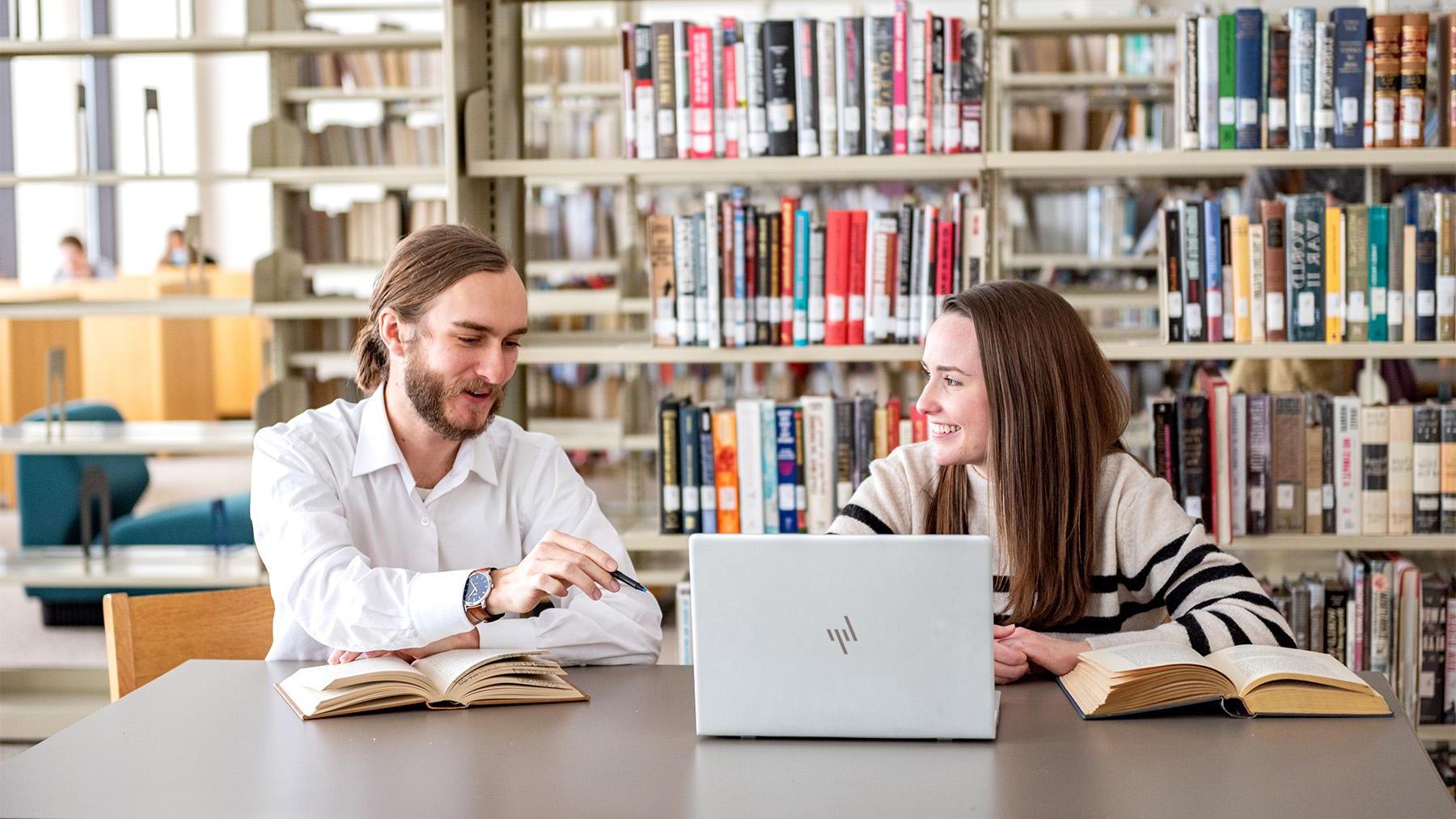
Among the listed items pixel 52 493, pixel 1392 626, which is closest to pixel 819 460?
pixel 1392 626

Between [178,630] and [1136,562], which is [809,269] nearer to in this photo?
[1136,562]

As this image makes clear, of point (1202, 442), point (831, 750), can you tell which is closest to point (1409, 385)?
point (1202, 442)

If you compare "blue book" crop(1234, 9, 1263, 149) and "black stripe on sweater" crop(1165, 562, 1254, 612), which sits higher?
"blue book" crop(1234, 9, 1263, 149)

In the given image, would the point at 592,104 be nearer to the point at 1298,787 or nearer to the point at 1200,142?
the point at 1200,142

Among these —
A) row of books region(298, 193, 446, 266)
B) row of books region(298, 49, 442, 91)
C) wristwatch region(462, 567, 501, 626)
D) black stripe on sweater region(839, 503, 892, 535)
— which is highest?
row of books region(298, 49, 442, 91)

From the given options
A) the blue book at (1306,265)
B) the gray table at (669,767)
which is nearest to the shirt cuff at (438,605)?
the gray table at (669,767)

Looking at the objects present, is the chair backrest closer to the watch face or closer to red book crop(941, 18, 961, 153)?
red book crop(941, 18, 961, 153)

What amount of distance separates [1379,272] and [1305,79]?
39 cm

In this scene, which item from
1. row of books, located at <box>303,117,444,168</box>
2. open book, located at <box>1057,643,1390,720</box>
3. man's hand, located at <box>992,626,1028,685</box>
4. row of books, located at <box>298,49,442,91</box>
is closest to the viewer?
open book, located at <box>1057,643,1390,720</box>

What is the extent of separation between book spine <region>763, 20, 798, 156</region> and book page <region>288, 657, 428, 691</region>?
1471 millimetres

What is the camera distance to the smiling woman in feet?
6.02

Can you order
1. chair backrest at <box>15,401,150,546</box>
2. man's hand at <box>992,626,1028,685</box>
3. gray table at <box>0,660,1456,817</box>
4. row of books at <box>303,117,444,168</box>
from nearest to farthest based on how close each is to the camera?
gray table at <box>0,660,1456,817</box>, man's hand at <box>992,626,1028,685</box>, chair backrest at <box>15,401,150,546</box>, row of books at <box>303,117,444,168</box>

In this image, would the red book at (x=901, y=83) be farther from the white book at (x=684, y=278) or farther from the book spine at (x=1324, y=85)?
the book spine at (x=1324, y=85)

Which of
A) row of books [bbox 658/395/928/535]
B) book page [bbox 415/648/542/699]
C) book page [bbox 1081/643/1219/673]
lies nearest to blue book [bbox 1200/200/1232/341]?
row of books [bbox 658/395/928/535]
